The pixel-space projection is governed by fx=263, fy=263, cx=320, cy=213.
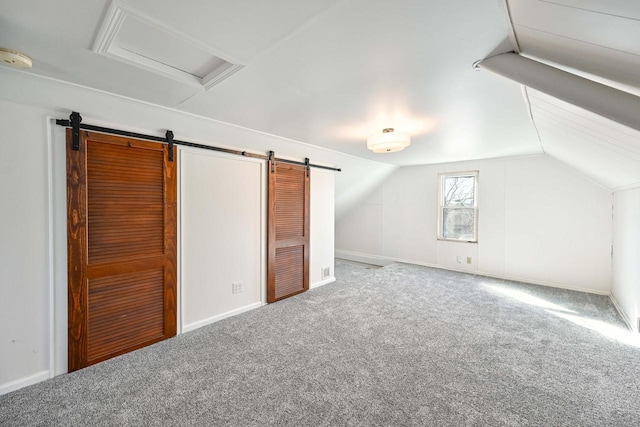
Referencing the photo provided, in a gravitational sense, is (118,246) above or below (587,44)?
below

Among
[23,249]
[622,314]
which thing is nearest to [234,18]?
[23,249]

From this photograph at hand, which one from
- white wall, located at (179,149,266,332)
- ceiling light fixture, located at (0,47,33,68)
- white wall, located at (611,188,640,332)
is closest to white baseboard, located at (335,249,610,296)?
white wall, located at (611,188,640,332)

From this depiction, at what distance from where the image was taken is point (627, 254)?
2.93 m

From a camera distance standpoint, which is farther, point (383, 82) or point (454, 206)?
point (454, 206)

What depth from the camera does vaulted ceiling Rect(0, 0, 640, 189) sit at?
104 centimetres

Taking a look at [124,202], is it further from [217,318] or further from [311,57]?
[311,57]

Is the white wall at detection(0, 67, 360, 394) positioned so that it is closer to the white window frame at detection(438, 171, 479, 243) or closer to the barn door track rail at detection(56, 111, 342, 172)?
the barn door track rail at detection(56, 111, 342, 172)

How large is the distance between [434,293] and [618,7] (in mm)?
3561

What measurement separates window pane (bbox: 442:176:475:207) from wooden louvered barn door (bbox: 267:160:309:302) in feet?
9.71

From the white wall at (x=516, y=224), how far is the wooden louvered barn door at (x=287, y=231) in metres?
2.65

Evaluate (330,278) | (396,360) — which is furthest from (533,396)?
(330,278)

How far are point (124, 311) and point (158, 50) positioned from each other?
2088 mm

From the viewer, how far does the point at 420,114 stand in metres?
2.30

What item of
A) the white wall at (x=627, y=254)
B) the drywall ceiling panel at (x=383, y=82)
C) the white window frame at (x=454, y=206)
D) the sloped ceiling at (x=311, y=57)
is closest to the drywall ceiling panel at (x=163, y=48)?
the sloped ceiling at (x=311, y=57)
